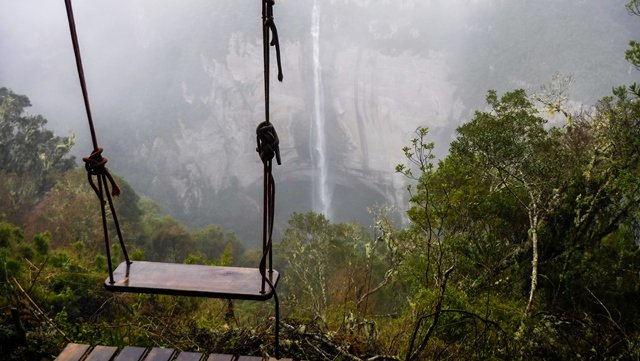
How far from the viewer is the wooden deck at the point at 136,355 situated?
5.98 ft

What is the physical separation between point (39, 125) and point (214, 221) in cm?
1932

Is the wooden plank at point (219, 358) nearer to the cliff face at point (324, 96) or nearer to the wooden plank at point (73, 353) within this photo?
the wooden plank at point (73, 353)

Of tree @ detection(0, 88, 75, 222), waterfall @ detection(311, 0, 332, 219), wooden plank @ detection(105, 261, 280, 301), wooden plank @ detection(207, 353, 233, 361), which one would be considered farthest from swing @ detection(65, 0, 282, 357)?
waterfall @ detection(311, 0, 332, 219)

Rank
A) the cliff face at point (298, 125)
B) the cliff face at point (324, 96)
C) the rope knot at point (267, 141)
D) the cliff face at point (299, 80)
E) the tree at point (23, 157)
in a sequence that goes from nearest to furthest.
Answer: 1. the rope knot at point (267, 141)
2. the tree at point (23, 157)
3. the cliff face at point (299, 80)
4. the cliff face at point (324, 96)
5. the cliff face at point (298, 125)

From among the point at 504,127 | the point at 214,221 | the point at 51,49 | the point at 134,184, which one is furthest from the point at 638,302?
the point at 51,49

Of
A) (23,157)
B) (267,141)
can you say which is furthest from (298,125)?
A: (267,141)

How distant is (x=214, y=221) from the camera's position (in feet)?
123

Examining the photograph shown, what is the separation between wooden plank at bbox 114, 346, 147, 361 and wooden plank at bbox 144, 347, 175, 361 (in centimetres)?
3

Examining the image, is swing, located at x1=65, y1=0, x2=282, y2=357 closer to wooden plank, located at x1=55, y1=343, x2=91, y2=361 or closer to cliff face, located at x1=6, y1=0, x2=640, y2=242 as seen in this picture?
wooden plank, located at x1=55, y1=343, x2=91, y2=361

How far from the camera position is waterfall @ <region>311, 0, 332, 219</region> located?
140ft

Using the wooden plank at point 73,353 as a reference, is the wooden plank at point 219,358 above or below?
above

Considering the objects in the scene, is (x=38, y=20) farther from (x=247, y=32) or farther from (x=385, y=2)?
(x=385, y=2)

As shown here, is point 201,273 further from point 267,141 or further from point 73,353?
point 267,141

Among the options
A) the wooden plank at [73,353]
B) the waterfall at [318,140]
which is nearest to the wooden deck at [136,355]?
the wooden plank at [73,353]
